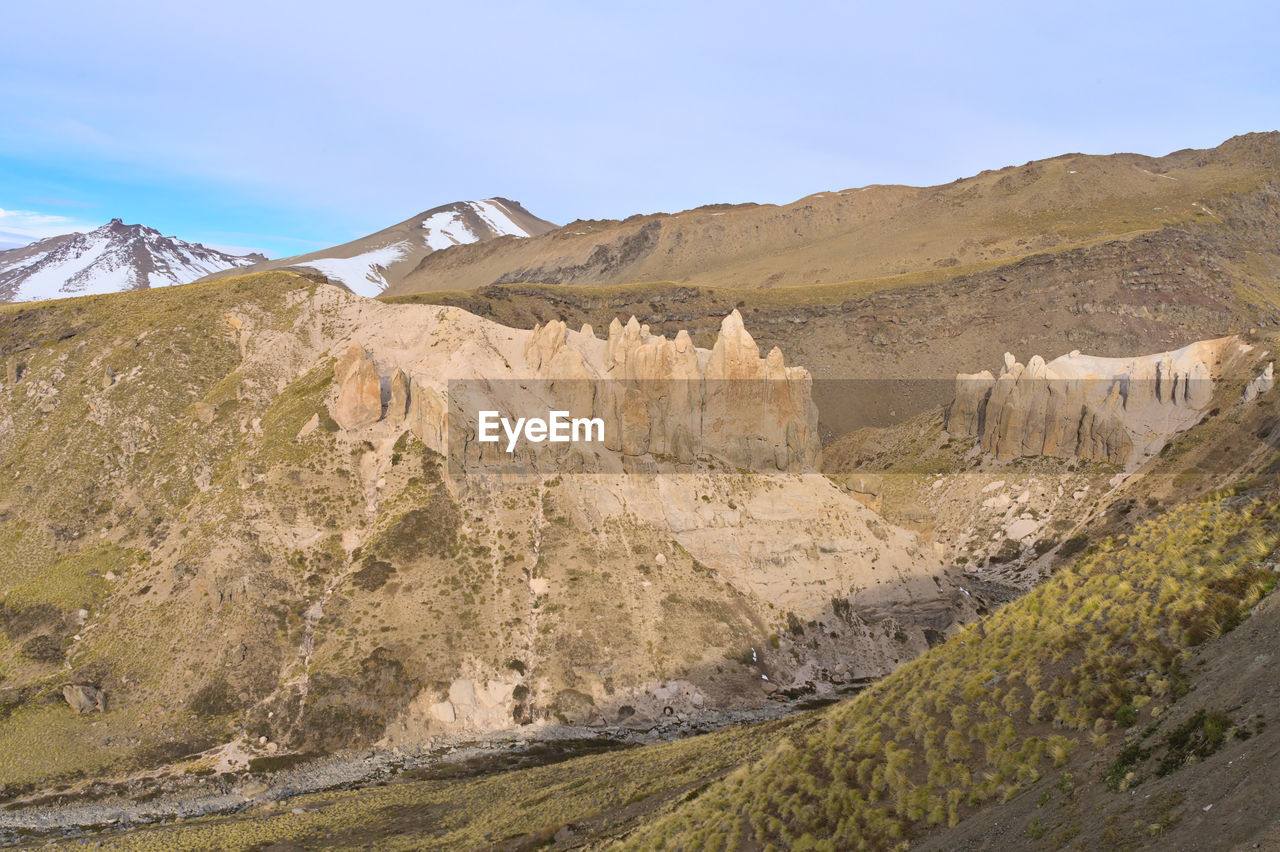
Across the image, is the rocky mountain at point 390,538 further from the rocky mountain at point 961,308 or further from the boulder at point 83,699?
the rocky mountain at point 961,308

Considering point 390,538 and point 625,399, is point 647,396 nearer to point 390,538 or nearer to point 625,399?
point 625,399

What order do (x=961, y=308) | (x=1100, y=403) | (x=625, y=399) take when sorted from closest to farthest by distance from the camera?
1. (x=625, y=399)
2. (x=1100, y=403)
3. (x=961, y=308)

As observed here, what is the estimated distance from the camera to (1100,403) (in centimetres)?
10638

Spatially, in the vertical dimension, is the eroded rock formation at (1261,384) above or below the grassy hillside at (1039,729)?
above

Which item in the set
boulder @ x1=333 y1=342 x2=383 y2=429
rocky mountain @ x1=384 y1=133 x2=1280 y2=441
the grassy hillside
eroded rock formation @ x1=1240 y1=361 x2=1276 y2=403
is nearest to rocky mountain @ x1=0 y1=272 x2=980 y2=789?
boulder @ x1=333 y1=342 x2=383 y2=429

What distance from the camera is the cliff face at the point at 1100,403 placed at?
337ft

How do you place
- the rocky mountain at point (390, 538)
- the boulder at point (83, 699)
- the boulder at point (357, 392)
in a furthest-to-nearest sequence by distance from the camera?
the boulder at point (357, 392) < the rocky mountain at point (390, 538) < the boulder at point (83, 699)

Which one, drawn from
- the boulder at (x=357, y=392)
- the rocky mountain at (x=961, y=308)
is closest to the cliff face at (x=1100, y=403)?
the rocky mountain at (x=961, y=308)

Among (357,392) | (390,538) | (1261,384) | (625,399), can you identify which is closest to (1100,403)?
(1261,384)

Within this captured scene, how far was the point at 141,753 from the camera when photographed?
51.7 m

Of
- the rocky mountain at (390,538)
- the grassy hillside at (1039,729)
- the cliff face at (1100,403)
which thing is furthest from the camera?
the cliff face at (1100,403)

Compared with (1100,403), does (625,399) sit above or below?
above

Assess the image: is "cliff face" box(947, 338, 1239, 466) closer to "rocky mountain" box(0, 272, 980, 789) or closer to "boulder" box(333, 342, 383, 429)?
"rocky mountain" box(0, 272, 980, 789)

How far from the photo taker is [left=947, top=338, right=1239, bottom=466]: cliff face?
337 ft
